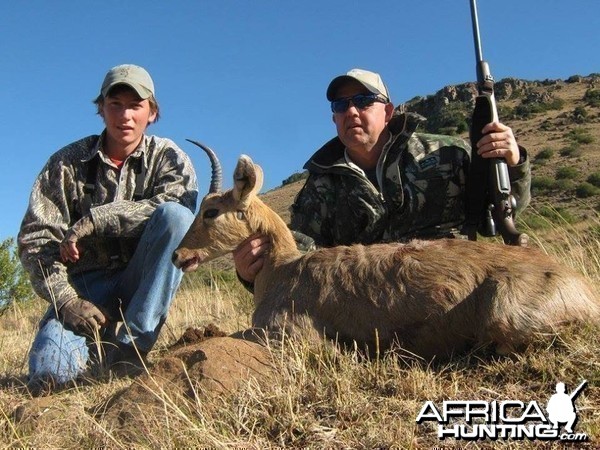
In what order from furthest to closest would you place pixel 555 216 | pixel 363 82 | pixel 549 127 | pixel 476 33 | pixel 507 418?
pixel 549 127, pixel 555 216, pixel 476 33, pixel 363 82, pixel 507 418

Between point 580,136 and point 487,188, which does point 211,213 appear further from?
point 580,136

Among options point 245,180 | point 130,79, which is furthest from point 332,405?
point 130,79

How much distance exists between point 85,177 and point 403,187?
3.60 meters

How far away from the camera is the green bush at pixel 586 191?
37500 mm

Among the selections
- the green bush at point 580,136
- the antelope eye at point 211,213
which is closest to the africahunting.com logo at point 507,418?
the antelope eye at point 211,213

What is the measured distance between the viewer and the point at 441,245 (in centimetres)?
502

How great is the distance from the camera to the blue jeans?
625 cm

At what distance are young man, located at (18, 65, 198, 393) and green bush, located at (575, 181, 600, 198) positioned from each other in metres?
35.4

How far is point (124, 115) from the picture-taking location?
6918 millimetres

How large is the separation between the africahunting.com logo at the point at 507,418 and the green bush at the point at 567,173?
43.1 m

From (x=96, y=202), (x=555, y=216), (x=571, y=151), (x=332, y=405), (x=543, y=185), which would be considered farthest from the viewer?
(x=571, y=151)

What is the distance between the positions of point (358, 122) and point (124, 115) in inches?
101

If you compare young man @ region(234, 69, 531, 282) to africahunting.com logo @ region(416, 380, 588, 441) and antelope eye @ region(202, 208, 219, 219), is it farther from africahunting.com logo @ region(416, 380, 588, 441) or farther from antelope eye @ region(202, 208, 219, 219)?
africahunting.com logo @ region(416, 380, 588, 441)

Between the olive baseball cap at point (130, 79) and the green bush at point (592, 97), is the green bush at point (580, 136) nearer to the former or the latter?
the green bush at point (592, 97)
